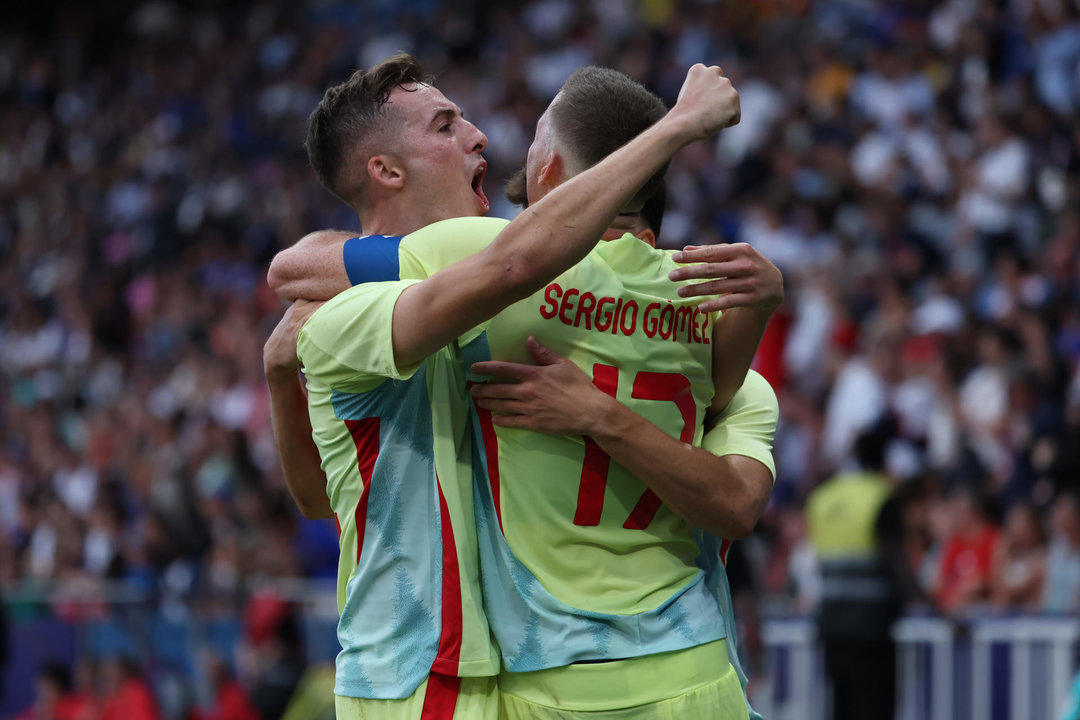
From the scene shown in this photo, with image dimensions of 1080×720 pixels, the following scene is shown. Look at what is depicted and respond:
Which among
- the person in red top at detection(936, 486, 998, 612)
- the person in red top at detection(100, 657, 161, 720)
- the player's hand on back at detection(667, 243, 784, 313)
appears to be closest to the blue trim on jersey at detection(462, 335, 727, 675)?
the player's hand on back at detection(667, 243, 784, 313)

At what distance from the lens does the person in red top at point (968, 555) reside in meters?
7.82

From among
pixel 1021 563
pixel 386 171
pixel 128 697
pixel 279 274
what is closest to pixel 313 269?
pixel 279 274

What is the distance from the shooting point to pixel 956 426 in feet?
28.9

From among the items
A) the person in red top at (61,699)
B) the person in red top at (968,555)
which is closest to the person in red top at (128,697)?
the person in red top at (61,699)

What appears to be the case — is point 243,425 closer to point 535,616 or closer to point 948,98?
point 948,98

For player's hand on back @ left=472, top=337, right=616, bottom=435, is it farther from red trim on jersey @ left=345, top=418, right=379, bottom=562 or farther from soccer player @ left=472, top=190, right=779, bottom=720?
red trim on jersey @ left=345, top=418, right=379, bottom=562

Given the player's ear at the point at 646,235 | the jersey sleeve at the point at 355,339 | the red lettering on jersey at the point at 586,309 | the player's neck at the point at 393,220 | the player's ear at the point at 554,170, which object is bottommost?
the jersey sleeve at the point at 355,339

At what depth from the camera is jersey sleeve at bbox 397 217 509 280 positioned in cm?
279

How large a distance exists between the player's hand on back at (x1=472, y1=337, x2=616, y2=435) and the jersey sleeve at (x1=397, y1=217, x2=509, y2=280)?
212mm

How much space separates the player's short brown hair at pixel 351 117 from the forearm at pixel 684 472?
0.81 metres

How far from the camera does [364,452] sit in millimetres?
2893

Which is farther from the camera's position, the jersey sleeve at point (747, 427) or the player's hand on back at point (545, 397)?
the jersey sleeve at point (747, 427)

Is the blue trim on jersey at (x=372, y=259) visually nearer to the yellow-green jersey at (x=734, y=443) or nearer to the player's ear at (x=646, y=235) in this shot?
the player's ear at (x=646, y=235)

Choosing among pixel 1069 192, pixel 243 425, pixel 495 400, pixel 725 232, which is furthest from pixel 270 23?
pixel 495 400
